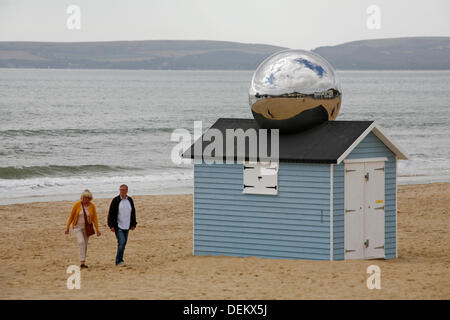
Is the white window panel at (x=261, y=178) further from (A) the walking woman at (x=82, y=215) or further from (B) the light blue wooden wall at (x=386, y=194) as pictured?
(A) the walking woman at (x=82, y=215)

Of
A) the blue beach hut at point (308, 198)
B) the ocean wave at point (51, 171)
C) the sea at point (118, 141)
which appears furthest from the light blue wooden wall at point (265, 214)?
the ocean wave at point (51, 171)

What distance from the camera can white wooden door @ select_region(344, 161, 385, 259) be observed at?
14.4 metres

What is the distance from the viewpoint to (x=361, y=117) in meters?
85.4

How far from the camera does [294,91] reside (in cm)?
1455

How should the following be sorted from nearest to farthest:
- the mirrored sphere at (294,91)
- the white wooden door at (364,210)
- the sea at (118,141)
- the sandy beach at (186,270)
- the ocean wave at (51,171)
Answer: the sandy beach at (186,270) → the white wooden door at (364,210) → the mirrored sphere at (294,91) → the sea at (118,141) → the ocean wave at (51,171)

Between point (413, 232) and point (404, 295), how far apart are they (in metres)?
7.97

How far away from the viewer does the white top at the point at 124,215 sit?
47.5 feet

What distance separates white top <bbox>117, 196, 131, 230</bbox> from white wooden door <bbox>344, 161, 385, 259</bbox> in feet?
12.4

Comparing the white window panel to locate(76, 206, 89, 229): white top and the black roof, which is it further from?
locate(76, 206, 89, 229): white top

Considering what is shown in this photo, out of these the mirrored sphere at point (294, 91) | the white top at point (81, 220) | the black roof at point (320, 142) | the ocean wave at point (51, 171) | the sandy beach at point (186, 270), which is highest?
the mirrored sphere at point (294, 91)

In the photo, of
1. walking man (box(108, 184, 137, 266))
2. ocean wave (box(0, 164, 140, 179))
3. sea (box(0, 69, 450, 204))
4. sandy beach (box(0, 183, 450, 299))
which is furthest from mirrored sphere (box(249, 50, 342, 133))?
ocean wave (box(0, 164, 140, 179))

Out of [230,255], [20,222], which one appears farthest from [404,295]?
[20,222]

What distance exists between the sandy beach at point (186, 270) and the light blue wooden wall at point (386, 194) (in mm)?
332
